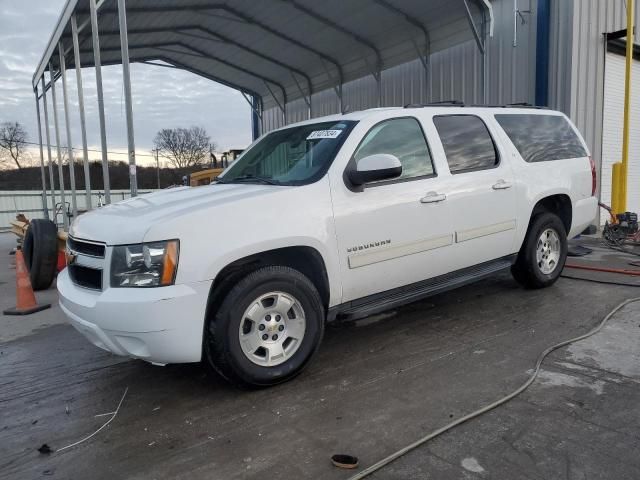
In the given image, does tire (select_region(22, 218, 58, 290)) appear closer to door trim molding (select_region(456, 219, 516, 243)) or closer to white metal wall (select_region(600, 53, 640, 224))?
door trim molding (select_region(456, 219, 516, 243))

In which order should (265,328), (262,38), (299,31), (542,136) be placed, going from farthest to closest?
1. (262,38)
2. (299,31)
3. (542,136)
4. (265,328)

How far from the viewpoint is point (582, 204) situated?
5.98 meters

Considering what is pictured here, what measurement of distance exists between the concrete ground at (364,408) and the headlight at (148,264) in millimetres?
890

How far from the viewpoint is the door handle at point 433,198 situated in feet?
13.7

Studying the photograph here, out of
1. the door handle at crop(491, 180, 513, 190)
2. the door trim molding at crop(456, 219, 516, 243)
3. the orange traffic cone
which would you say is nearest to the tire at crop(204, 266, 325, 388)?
the door trim molding at crop(456, 219, 516, 243)

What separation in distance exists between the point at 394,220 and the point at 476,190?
1.10 m

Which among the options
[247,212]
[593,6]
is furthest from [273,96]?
[247,212]

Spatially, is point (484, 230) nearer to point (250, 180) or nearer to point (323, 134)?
point (323, 134)

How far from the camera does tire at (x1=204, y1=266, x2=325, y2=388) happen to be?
3236 mm

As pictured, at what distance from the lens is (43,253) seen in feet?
24.2

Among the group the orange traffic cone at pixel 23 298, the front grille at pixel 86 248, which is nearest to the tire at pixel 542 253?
the front grille at pixel 86 248

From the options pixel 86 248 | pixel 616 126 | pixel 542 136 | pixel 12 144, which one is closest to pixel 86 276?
pixel 86 248

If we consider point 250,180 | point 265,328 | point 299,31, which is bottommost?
point 265,328

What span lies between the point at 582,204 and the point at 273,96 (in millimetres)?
16476
